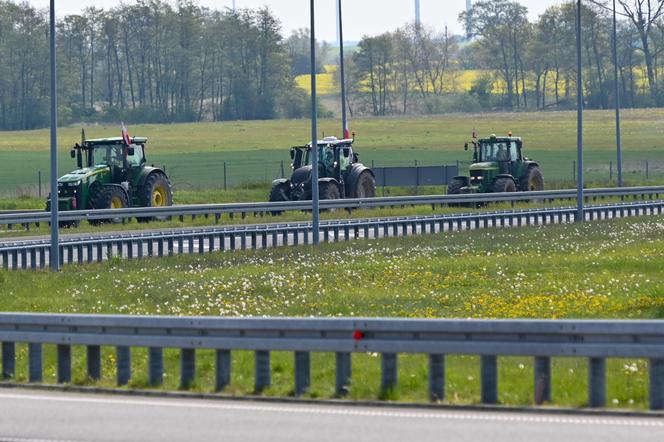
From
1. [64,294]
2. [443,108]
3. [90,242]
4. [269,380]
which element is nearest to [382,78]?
[443,108]

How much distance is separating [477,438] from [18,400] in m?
4.31

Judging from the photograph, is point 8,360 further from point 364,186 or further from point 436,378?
point 364,186

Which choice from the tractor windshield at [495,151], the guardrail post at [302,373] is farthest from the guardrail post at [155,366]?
the tractor windshield at [495,151]

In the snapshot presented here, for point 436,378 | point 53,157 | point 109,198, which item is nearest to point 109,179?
point 109,198

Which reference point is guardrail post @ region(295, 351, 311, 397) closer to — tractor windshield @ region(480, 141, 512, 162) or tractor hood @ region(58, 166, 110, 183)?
tractor hood @ region(58, 166, 110, 183)

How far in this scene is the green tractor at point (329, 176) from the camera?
51.8m

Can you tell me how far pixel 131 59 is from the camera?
153 meters

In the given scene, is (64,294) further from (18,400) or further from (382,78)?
(382,78)

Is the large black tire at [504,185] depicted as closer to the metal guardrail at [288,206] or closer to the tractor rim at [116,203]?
the metal guardrail at [288,206]

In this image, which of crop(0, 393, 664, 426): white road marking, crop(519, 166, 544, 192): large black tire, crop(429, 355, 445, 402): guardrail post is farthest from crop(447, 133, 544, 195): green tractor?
crop(429, 355, 445, 402): guardrail post

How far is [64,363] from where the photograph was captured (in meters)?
14.8

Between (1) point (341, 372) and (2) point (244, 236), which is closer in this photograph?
(1) point (341, 372)

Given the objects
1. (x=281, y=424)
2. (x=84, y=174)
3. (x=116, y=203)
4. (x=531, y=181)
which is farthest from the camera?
(x=531, y=181)

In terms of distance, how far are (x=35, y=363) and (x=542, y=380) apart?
4.66 meters
